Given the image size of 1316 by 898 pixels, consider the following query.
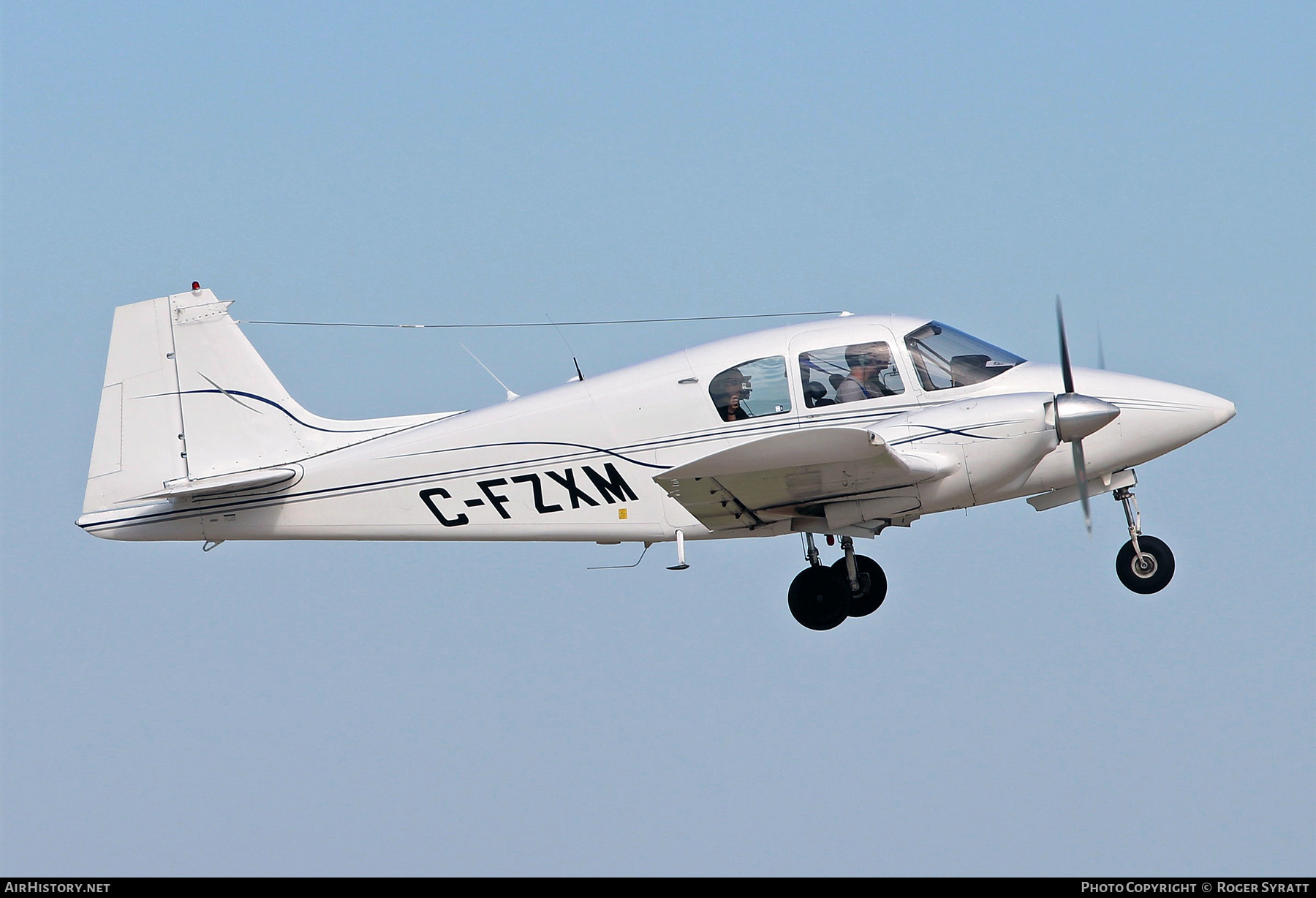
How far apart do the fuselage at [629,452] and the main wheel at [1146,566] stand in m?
0.81

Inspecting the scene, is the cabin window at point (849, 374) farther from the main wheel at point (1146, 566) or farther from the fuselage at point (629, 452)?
the main wheel at point (1146, 566)

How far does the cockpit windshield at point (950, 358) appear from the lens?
13297 millimetres

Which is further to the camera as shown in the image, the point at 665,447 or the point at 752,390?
the point at 665,447

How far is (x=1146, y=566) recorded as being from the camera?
13445mm

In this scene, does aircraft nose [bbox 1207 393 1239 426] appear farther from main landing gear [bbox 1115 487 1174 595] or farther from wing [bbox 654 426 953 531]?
wing [bbox 654 426 953 531]

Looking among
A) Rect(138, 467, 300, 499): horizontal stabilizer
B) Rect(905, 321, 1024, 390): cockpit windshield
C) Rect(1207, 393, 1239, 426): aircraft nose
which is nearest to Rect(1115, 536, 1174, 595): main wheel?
Rect(1207, 393, 1239, 426): aircraft nose

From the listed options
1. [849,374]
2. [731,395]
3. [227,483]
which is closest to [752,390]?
[731,395]

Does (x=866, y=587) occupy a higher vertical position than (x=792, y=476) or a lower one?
lower

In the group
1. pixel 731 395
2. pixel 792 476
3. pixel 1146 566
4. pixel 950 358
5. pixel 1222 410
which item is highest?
pixel 950 358

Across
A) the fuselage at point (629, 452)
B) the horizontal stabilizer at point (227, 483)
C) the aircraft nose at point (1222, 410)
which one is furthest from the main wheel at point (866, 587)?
the horizontal stabilizer at point (227, 483)

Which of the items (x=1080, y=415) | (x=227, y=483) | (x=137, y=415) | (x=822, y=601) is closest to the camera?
(x=1080, y=415)

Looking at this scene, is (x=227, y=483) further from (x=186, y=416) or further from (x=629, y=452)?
(x=629, y=452)

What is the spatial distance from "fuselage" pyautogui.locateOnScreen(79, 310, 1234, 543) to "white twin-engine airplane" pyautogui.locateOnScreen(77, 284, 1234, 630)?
0.02 metres

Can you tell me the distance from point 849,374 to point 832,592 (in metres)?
2.45
